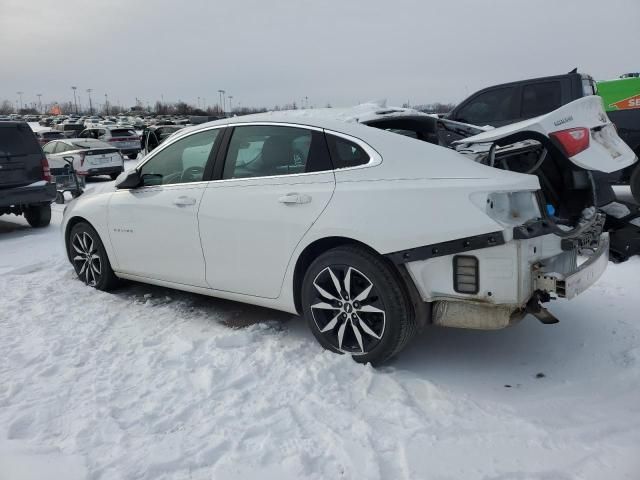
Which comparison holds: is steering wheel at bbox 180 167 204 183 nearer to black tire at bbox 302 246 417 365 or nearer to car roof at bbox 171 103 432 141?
car roof at bbox 171 103 432 141

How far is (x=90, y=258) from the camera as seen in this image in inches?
205

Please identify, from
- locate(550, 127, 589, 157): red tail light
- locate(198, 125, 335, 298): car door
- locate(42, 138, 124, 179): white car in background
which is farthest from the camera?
locate(42, 138, 124, 179): white car in background

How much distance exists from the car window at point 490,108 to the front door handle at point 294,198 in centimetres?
625

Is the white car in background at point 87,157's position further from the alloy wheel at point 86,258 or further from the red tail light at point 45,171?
the alloy wheel at point 86,258

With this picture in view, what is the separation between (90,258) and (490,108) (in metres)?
6.73

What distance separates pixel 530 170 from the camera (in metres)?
3.83

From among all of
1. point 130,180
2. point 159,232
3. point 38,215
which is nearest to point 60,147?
point 38,215

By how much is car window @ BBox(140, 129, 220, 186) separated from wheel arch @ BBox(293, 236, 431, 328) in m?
1.19

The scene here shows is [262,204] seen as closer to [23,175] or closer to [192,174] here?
[192,174]

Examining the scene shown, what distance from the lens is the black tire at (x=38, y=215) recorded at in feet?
29.5

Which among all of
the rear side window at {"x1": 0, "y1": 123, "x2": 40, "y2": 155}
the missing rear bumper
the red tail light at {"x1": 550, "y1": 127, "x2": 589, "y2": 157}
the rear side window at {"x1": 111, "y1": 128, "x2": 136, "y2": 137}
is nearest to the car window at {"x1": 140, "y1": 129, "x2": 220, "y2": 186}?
the red tail light at {"x1": 550, "y1": 127, "x2": 589, "y2": 157}

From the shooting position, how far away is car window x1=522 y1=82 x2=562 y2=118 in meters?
8.18

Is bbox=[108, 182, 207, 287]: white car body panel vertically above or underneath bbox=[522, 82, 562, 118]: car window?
underneath

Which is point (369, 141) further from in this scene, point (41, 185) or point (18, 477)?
point (41, 185)
